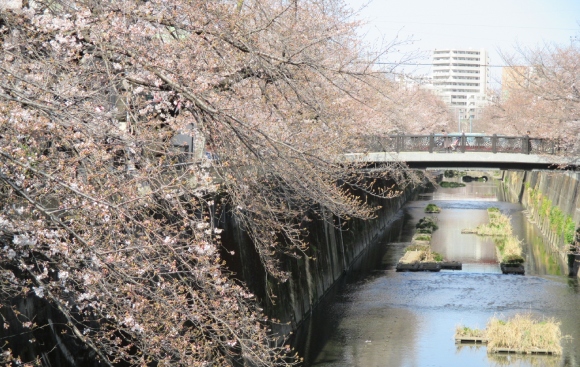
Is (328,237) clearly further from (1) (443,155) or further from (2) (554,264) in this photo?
(2) (554,264)

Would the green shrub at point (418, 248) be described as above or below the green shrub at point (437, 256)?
below

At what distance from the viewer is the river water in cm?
2009

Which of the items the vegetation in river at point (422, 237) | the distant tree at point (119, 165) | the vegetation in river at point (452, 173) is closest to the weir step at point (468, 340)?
the distant tree at point (119, 165)

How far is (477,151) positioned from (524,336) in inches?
589

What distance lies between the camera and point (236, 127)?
955 cm

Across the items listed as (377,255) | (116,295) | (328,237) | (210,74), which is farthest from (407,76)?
(377,255)

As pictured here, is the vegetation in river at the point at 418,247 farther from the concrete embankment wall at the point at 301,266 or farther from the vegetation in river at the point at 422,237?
the vegetation in river at the point at 422,237

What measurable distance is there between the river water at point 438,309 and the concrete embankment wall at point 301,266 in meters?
0.79

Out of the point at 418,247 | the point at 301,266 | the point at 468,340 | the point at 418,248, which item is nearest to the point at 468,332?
the point at 468,340

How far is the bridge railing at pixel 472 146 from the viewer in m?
33.5

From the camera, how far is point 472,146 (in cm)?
3466

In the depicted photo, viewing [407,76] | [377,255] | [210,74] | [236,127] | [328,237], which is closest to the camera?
[236,127]

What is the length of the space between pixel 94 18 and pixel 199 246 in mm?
3231

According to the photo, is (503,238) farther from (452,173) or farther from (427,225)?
(452,173)
